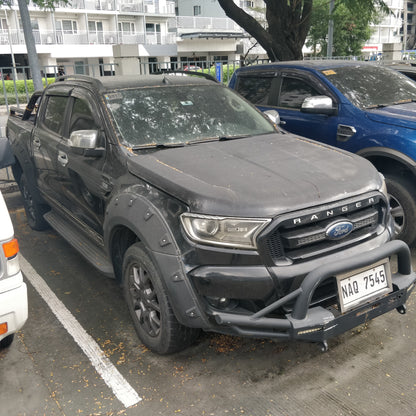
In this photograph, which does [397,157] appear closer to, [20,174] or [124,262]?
[124,262]

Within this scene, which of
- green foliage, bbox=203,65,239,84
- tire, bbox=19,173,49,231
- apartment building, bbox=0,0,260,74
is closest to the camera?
tire, bbox=19,173,49,231

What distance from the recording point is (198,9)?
147 ft

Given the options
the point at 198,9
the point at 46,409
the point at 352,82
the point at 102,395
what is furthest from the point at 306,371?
the point at 198,9

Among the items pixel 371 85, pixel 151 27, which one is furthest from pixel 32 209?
pixel 151 27

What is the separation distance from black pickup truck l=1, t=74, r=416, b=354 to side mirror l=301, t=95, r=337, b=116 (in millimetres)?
1310

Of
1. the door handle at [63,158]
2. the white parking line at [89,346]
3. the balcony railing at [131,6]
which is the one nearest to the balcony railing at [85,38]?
the balcony railing at [131,6]

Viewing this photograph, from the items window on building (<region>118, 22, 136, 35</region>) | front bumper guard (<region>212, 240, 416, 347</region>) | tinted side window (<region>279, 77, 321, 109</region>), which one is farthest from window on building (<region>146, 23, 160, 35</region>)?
front bumper guard (<region>212, 240, 416, 347</region>)

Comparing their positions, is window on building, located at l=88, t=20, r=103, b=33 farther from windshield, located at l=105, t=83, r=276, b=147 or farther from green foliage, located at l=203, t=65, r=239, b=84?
windshield, located at l=105, t=83, r=276, b=147

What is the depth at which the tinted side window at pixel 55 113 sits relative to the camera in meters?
4.38

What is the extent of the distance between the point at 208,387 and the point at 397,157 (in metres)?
2.84

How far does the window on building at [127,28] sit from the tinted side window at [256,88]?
3716 centimetres

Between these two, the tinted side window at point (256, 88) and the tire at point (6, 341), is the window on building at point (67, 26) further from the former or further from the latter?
the tire at point (6, 341)

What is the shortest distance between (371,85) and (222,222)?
3.64 m

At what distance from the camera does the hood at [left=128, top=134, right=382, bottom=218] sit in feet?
8.58
